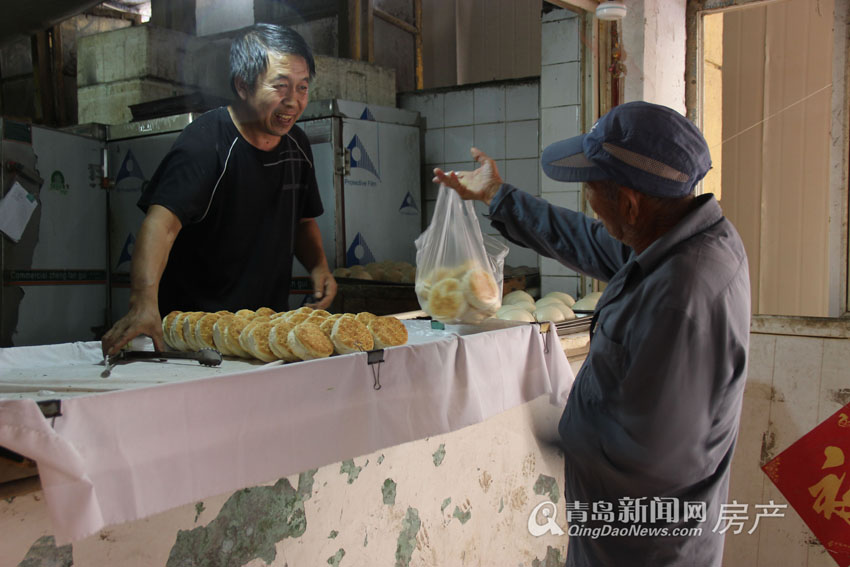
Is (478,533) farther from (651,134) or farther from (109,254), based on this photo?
(109,254)

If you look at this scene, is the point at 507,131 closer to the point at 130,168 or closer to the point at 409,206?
the point at 409,206

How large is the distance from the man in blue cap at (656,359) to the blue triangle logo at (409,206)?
126 inches

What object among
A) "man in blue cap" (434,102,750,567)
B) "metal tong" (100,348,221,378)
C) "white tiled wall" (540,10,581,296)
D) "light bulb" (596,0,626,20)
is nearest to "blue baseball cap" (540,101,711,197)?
"man in blue cap" (434,102,750,567)

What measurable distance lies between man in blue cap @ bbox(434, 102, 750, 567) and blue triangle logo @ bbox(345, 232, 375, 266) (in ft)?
8.87

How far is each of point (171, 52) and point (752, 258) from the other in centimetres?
420

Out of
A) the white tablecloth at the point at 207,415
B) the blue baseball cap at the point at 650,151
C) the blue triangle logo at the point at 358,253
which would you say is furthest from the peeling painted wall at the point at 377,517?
the blue triangle logo at the point at 358,253

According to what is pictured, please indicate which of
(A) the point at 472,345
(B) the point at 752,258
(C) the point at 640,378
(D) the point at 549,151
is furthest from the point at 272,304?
(B) the point at 752,258

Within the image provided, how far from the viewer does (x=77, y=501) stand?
1.25 metres

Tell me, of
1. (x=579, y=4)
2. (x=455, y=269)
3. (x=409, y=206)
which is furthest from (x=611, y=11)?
(x=409, y=206)

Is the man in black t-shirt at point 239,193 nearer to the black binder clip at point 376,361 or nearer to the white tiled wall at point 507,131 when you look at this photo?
the black binder clip at point 376,361

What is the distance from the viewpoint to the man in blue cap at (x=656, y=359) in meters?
1.47

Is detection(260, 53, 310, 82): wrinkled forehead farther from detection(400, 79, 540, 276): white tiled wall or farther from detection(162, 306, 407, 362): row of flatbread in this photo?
detection(400, 79, 540, 276): white tiled wall

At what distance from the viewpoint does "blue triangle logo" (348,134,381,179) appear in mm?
4344

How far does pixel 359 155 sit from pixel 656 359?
10.7 ft
